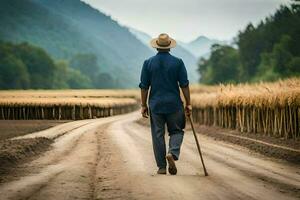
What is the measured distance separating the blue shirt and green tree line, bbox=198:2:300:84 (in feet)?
241

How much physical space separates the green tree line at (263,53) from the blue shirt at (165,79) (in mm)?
73567

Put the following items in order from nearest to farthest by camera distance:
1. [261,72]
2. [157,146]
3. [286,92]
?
[157,146] < [286,92] < [261,72]

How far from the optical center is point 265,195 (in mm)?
8000

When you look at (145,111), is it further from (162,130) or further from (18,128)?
(18,128)

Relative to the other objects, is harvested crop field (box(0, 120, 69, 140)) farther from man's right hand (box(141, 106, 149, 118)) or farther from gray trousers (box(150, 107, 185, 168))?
gray trousers (box(150, 107, 185, 168))

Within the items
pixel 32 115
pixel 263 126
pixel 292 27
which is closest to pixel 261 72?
pixel 292 27

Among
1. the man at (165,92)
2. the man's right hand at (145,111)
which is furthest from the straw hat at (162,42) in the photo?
the man's right hand at (145,111)

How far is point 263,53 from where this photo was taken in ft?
347

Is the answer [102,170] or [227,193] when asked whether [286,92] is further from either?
[227,193]

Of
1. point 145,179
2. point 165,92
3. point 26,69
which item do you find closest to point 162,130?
point 165,92

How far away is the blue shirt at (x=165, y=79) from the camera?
10.9 m

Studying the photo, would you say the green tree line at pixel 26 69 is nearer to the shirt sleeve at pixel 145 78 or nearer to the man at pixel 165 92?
the shirt sleeve at pixel 145 78

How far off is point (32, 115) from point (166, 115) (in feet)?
151

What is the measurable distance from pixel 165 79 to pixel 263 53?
97.2m
